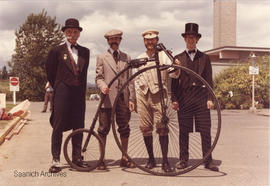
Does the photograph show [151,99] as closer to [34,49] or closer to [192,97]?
[192,97]

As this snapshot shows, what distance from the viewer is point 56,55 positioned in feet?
17.7

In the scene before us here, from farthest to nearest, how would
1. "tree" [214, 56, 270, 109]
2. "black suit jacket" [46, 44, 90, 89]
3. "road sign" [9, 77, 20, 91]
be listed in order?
"tree" [214, 56, 270, 109] → "road sign" [9, 77, 20, 91] → "black suit jacket" [46, 44, 90, 89]

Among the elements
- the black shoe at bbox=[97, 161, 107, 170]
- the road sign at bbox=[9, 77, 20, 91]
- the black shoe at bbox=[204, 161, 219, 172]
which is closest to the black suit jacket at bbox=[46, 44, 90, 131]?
the black shoe at bbox=[97, 161, 107, 170]

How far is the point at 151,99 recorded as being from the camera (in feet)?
17.7


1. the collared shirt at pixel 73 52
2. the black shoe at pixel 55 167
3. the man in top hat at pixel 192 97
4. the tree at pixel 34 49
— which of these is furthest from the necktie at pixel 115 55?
the tree at pixel 34 49

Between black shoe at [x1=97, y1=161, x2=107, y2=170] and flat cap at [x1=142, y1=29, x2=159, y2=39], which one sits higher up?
flat cap at [x1=142, y1=29, x2=159, y2=39]

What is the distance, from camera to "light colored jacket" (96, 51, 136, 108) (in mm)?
5520

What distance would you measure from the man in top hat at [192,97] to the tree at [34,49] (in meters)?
34.8

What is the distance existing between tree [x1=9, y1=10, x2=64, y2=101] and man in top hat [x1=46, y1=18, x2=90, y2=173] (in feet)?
112

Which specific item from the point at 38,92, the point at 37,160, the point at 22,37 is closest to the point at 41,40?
the point at 22,37

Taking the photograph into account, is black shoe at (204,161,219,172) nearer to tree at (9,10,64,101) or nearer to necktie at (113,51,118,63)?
necktie at (113,51,118,63)

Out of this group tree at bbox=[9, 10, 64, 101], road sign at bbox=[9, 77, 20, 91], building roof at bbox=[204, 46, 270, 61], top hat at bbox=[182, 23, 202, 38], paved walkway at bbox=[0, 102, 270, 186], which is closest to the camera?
paved walkway at bbox=[0, 102, 270, 186]

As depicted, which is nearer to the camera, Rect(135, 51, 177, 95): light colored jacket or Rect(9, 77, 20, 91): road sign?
Rect(135, 51, 177, 95): light colored jacket

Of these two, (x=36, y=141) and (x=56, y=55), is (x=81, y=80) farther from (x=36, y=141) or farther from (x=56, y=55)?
(x=36, y=141)
